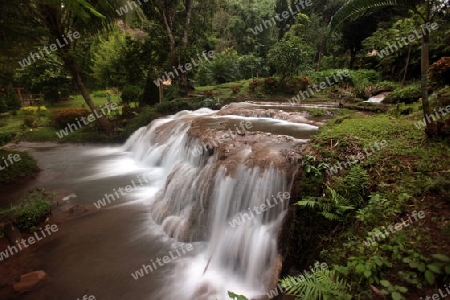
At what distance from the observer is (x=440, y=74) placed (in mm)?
6516

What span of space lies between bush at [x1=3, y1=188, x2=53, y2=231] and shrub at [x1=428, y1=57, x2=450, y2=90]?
1118 centimetres

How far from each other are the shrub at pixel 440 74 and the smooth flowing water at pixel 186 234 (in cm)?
346

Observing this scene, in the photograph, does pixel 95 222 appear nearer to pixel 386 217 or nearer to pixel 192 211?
pixel 192 211

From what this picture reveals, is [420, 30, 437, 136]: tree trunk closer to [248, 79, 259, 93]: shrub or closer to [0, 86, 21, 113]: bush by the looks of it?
[248, 79, 259, 93]: shrub

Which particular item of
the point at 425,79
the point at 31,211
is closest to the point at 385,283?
the point at 425,79

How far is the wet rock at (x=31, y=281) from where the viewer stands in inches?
163

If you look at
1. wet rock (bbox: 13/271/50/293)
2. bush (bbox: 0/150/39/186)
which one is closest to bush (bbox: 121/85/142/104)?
bush (bbox: 0/150/39/186)

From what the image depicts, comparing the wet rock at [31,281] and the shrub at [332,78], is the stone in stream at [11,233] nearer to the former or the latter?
the wet rock at [31,281]

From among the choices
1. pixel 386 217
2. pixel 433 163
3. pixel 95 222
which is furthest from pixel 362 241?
pixel 95 222

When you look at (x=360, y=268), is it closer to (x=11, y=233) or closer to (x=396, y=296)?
(x=396, y=296)

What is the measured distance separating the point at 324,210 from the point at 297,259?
0.93m

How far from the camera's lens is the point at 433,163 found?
357cm

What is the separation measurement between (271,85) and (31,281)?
15.7 meters

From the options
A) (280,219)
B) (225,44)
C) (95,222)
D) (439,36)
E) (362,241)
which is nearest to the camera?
(362,241)
